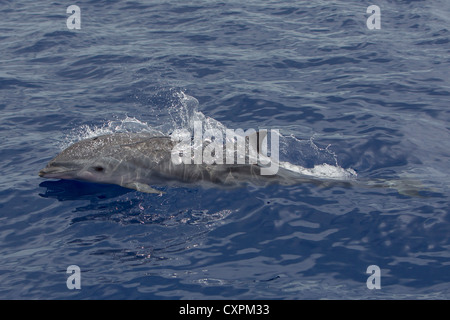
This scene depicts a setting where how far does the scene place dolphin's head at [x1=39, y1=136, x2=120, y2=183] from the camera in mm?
13680

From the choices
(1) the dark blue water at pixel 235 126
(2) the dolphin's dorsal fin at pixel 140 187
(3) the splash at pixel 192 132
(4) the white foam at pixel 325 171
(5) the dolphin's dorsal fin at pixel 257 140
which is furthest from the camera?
(3) the splash at pixel 192 132

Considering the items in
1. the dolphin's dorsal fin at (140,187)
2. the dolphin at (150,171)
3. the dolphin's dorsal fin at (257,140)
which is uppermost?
the dolphin's dorsal fin at (257,140)

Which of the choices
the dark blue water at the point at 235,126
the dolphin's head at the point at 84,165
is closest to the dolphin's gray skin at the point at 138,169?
the dolphin's head at the point at 84,165

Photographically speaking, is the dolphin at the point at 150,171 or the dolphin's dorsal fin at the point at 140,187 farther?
→ the dolphin at the point at 150,171

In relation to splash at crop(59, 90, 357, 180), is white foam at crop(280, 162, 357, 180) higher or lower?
lower

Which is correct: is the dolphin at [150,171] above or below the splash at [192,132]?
below

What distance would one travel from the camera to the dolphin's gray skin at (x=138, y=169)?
13.7 meters

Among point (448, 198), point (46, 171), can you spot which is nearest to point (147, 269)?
point (46, 171)

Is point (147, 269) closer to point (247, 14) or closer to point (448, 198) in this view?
point (448, 198)

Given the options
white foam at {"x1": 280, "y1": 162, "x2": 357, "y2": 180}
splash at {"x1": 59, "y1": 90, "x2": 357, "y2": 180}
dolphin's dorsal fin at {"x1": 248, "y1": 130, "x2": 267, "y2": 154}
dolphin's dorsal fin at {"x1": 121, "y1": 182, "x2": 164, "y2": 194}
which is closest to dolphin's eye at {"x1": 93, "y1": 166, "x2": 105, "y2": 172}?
dolphin's dorsal fin at {"x1": 121, "y1": 182, "x2": 164, "y2": 194}

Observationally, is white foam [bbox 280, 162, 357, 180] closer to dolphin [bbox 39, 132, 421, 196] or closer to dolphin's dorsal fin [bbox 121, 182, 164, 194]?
dolphin [bbox 39, 132, 421, 196]

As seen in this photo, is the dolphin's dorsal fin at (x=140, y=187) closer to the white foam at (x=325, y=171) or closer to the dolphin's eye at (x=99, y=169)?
the dolphin's eye at (x=99, y=169)

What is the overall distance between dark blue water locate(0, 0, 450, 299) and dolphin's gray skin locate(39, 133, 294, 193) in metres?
0.32

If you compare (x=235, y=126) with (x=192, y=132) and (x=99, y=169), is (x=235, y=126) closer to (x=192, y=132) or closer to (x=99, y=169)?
(x=192, y=132)
